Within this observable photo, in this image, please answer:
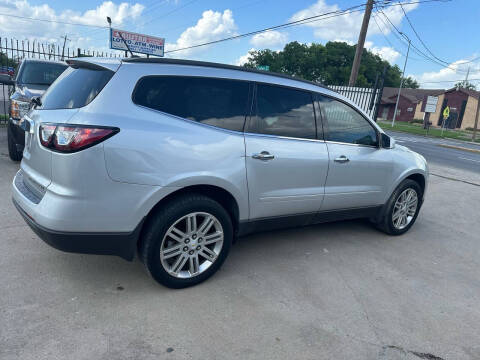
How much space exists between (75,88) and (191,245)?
154cm

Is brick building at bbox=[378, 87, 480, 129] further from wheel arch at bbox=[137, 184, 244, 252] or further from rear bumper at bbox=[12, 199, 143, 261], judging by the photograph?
rear bumper at bbox=[12, 199, 143, 261]

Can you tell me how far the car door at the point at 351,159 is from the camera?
12.5 ft

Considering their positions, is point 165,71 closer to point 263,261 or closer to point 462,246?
point 263,261

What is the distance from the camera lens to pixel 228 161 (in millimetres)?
2975

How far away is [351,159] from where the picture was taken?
393 cm

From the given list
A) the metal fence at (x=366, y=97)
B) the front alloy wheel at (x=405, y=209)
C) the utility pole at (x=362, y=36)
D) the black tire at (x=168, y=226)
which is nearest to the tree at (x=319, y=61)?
the utility pole at (x=362, y=36)

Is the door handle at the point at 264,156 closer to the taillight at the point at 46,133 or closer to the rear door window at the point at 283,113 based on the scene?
the rear door window at the point at 283,113

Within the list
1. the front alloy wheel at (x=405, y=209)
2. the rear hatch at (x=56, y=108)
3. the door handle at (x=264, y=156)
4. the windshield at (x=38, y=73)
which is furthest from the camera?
the windshield at (x=38, y=73)

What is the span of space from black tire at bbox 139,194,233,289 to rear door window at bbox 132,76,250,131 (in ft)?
2.14

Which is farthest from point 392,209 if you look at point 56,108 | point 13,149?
point 13,149

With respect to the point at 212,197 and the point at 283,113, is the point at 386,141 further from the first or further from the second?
the point at 212,197

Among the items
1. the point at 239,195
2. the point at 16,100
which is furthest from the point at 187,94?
the point at 16,100

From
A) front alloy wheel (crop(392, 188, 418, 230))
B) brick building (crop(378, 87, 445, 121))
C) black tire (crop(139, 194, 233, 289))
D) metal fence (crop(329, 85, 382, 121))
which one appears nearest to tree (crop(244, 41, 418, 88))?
brick building (crop(378, 87, 445, 121))

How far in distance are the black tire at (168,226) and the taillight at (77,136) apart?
70 cm
